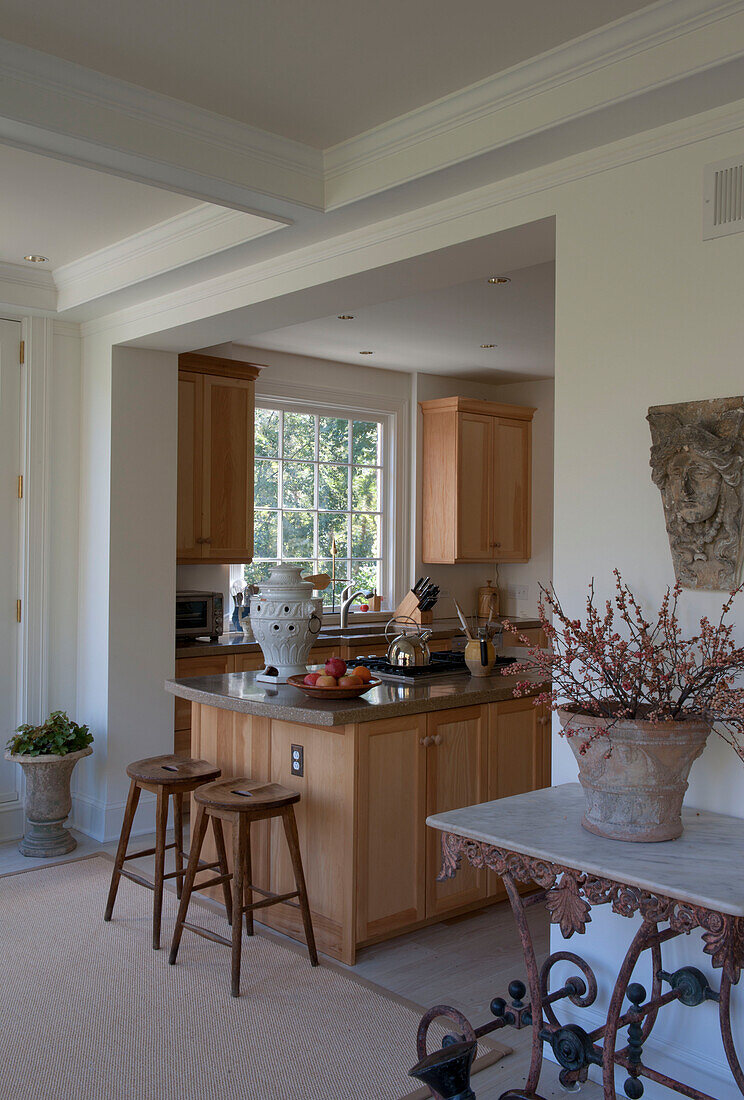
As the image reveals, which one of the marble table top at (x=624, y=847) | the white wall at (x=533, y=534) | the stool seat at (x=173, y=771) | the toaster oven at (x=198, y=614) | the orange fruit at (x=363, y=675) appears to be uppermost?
the white wall at (x=533, y=534)

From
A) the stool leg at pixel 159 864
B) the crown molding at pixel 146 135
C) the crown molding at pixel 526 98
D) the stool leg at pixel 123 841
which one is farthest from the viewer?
the stool leg at pixel 123 841

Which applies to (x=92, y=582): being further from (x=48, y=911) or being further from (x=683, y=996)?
(x=683, y=996)

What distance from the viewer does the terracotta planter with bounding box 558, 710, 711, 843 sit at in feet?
6.73

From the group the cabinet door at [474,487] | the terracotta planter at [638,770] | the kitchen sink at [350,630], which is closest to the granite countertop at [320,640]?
the kitchen sink at [350,630]

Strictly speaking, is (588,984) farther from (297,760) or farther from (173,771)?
(173,771)

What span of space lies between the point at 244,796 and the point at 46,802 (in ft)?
5.70

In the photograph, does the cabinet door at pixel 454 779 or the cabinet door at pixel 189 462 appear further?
the cabinet door at pixel 189 462

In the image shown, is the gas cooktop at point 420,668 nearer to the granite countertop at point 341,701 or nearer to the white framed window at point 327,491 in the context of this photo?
the granite countertop at point 341,701

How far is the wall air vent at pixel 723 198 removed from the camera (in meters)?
2.35

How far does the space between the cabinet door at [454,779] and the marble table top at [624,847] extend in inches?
43.0

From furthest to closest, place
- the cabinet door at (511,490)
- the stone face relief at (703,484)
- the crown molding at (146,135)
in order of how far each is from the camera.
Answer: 1. the cabinet door at (511,490)
2. the crown molding at (146,135)
3. the stone face relief at (703,484)

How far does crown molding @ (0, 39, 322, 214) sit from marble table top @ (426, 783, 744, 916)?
6.74ft

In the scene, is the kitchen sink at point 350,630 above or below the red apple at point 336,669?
below

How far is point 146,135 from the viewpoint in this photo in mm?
2824
